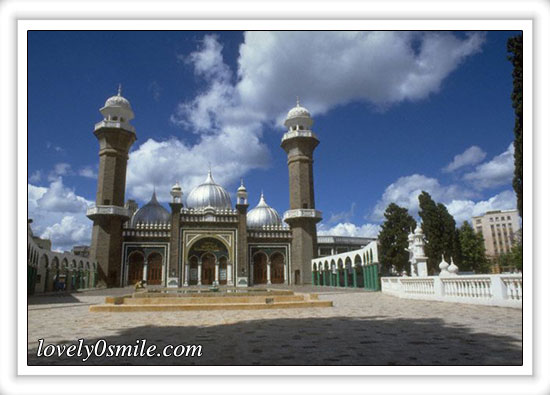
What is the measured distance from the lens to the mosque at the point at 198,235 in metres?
34.4

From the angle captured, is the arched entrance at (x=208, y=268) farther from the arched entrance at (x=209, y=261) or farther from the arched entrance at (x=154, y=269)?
the arched entrance at (x=154, y=269)

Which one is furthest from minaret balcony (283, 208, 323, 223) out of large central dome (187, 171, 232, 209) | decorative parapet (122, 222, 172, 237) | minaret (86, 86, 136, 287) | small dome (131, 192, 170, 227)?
minaret (86, 86, 136, 287)

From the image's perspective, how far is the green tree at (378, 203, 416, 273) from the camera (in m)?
32.2

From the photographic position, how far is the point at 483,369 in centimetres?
418

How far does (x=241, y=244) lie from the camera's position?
36.7 m

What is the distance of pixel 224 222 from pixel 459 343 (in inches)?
1286

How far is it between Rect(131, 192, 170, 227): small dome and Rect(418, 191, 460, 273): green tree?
2604cm

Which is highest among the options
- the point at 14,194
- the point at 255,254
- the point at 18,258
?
the point at 14,194

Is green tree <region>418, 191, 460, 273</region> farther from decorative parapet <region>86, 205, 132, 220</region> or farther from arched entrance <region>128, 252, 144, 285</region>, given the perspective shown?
decorative parapet <region>86, 205, 132, 220</region>

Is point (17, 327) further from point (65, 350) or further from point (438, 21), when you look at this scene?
point (438, 21)

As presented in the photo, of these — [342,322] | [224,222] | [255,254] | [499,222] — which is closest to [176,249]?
[224,222]

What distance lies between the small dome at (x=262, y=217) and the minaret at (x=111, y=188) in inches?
549

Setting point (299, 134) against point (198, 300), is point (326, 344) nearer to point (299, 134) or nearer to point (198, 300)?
point (198, 300)

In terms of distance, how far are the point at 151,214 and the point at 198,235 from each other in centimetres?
778
